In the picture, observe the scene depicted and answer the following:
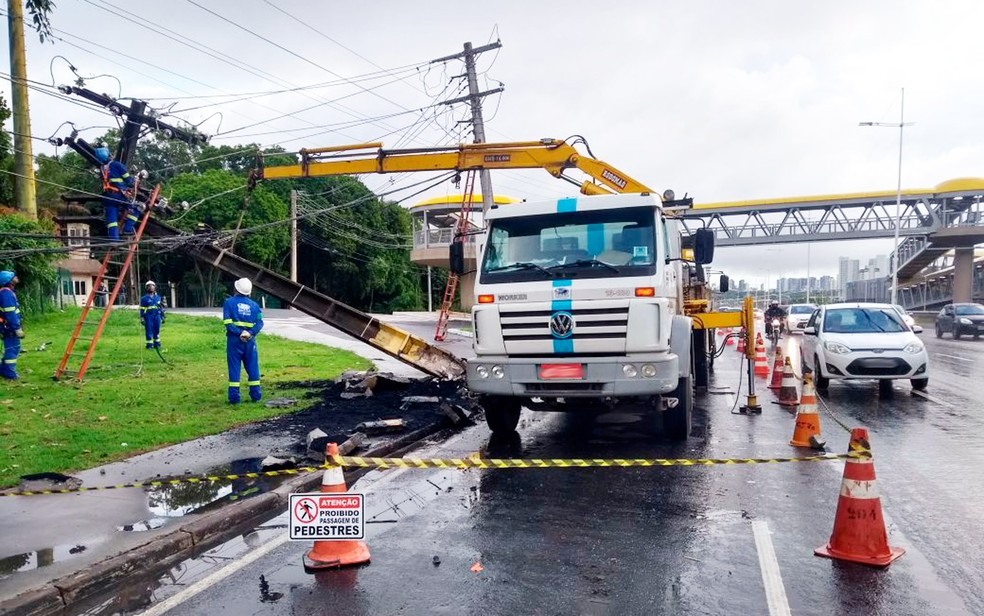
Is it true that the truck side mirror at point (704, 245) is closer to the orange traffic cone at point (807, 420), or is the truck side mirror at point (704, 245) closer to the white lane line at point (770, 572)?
the orange traffic cone at point (807, 420)

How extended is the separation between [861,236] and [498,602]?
2122 inches

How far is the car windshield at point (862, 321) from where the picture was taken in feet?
43.6

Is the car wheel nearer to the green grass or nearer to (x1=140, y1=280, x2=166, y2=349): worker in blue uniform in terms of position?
the green grass

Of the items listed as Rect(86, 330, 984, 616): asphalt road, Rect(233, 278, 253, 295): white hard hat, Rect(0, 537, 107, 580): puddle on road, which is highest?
Rect(233, 278, 253, 295): white hard hat

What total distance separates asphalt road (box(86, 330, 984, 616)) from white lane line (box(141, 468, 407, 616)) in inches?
0.7

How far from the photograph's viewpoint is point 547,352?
781 centimetres

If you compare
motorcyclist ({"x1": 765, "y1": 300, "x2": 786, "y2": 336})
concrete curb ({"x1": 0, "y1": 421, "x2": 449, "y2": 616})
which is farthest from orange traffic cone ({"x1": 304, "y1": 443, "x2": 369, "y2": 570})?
motorcyclist ({"x1": 765, "y1": 300, "x2": 786, "y2": 336})

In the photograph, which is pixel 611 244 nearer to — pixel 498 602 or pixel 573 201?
pixel 573 201

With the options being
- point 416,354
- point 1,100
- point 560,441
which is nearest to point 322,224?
point 1,100

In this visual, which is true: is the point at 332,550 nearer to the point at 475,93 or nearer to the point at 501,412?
the point at 501,412

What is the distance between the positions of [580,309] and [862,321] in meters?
8.50

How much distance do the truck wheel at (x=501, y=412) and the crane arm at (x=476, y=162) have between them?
20.0 ft

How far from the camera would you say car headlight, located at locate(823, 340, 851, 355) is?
12.4 meters

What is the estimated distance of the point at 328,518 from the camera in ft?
16.0
